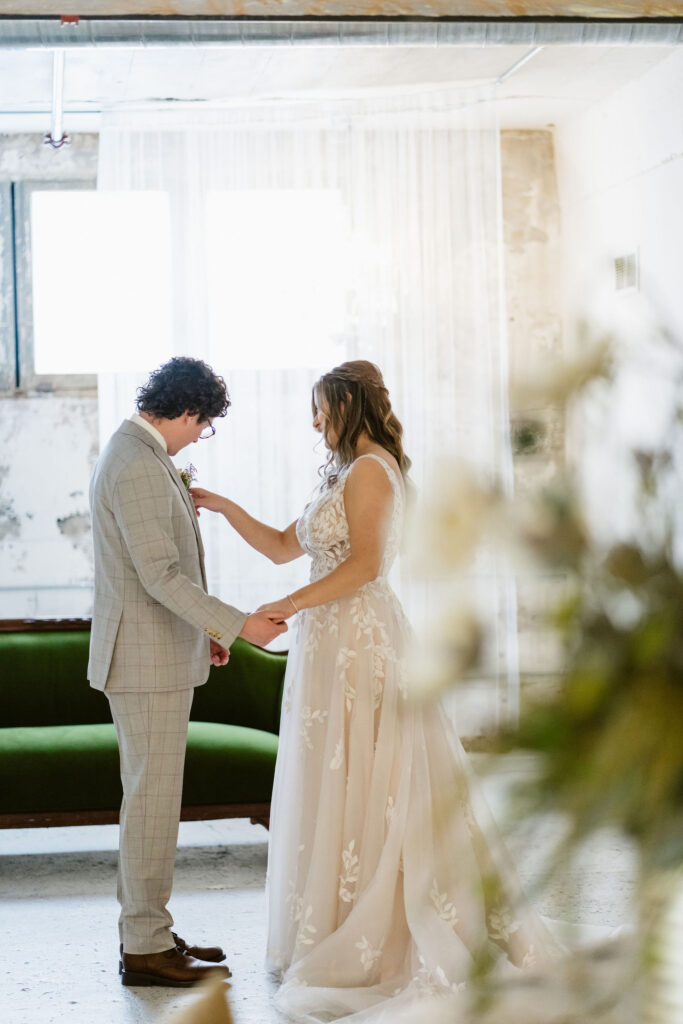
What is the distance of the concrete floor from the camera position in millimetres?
3406

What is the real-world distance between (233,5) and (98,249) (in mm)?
2675

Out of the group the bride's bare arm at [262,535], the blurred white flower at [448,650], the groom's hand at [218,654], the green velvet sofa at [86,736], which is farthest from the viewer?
the green velvet sofa at [86,736]

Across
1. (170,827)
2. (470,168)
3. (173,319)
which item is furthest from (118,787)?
(470,168)

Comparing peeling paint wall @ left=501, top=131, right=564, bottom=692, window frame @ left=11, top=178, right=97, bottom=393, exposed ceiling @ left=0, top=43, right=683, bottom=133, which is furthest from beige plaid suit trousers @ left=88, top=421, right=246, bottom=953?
peeling paint wall @ left=501, top=131, right=564, bottom=692

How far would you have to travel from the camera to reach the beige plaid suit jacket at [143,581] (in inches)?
133

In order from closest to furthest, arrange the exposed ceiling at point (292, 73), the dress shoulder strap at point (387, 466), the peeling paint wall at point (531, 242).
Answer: the dress shoulder strap at point (387, 466) < the exposed ceiling at point (292, 73) < the peeling paint wall at point (531, 242)

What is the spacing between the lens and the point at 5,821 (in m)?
4.65

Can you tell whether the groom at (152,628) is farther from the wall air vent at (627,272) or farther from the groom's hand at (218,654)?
the wall air vent at (627,272)

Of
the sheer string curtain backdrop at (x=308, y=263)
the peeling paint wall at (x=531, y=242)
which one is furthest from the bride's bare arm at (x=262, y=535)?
the peeling paint wall at (x=531, y=242)

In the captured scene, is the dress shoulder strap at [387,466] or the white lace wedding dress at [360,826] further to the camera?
the dress shoulder strap at [387,466]

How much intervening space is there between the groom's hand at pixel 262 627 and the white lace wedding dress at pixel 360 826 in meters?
0.10

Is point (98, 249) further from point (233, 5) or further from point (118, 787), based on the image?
point (118, 787)

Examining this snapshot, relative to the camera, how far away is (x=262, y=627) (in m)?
3.60

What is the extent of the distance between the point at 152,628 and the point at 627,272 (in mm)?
3760
